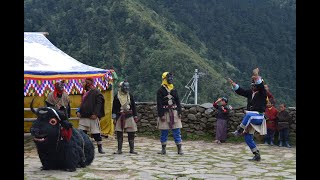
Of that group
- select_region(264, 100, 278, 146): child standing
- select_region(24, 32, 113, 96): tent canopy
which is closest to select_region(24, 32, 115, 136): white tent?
select_region(24, 32, 113, 96): tent canopy

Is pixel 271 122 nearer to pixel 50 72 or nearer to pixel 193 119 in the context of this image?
pixel 193 119

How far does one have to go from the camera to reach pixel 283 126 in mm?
11102

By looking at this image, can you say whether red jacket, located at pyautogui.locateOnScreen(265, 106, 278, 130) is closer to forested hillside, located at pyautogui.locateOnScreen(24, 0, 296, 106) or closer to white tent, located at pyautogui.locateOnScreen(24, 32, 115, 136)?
white tent, located at pyautogui.locateOnScreen(24, 32, 115, 136)

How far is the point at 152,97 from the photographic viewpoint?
31.4 metres

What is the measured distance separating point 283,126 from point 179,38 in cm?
3268

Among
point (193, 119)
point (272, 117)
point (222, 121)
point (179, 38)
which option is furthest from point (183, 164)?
point (179, 38)

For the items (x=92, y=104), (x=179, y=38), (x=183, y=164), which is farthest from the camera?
(x=179, y=38)

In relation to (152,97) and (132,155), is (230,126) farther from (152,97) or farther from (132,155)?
(152,97)

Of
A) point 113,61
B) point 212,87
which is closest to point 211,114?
point 212,87

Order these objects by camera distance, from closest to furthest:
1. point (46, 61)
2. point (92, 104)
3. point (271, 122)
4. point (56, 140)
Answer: point (56, 140)
point (92, 104)
point (271, 122)
point (46, 61)

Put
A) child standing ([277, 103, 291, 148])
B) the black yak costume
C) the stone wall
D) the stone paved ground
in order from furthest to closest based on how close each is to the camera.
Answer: the stone wall
child standing ([277, 103, 291, 148])
the stone paved ground
the black yak costume

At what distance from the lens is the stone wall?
475 inches

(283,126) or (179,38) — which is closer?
(283,126)

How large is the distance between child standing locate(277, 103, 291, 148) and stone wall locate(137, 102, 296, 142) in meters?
0.76
